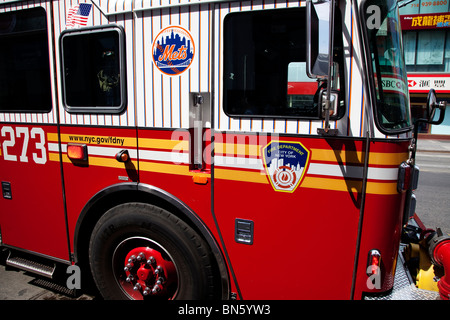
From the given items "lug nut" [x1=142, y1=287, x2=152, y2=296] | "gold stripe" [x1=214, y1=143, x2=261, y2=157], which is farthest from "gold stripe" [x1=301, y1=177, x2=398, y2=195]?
"lug nut" [x1=142, y1=287, x2=152, y2=296]

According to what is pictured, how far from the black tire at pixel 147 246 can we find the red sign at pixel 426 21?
72.5ft

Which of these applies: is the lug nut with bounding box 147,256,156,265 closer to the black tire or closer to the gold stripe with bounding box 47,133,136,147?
the black tire

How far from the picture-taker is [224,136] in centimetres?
235

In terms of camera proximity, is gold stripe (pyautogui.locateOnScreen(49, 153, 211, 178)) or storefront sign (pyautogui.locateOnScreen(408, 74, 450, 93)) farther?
storefront sign (pyautogui.locateOnScreen(408, 74, 450, 93))

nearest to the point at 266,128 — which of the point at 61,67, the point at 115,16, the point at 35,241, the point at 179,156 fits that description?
the point at 179,156

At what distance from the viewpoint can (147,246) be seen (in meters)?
2.73

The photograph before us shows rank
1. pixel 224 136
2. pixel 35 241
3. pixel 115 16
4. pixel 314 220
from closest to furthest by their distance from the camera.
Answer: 1. pixel 314 220
2. pixel 224 136
3. pixel 115 16
4. pixel 35 241

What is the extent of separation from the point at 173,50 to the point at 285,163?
118 cm

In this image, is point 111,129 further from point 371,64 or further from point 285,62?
point 371,64

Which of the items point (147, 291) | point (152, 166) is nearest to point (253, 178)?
point (152, 166)

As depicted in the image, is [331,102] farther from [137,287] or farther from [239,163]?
[137,287]
